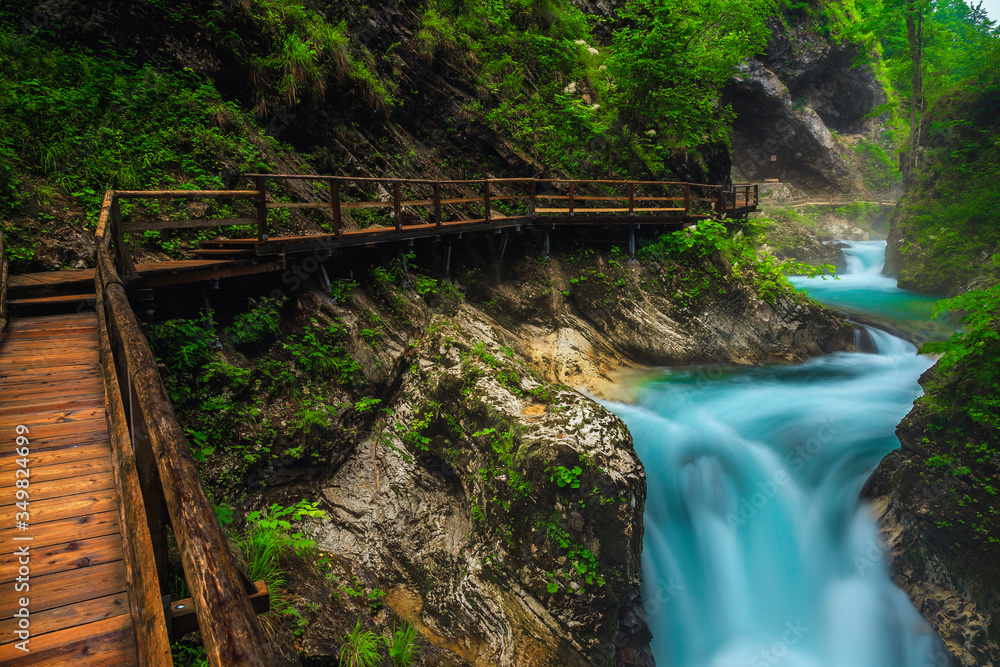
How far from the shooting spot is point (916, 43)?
24.5 metres

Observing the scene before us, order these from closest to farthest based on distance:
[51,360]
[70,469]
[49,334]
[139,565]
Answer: [139,565]
[70,469]
[51,360]
[49,334]

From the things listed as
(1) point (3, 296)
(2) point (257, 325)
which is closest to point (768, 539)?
(2) point (257, 325)

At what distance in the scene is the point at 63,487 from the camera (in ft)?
9.76

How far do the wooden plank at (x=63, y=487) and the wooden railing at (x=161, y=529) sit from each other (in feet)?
0.43

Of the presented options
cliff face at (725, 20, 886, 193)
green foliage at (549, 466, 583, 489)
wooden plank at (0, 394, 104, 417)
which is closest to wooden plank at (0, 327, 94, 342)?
wooden plank at (0, 394, 104, 417)

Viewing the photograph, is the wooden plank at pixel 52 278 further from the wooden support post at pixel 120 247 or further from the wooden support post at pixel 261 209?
the wooden support post at pixel 261 209

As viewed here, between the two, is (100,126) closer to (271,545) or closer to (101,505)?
(271,545)

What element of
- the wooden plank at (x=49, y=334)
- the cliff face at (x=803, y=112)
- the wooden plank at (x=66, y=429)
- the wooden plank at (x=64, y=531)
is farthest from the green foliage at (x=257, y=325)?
the cliff face at (x=803, y=112)

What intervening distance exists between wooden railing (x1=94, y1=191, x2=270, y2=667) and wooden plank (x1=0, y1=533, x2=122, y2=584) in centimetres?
17

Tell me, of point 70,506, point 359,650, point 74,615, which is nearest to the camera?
point 74,615

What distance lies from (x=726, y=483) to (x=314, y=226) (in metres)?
8.94

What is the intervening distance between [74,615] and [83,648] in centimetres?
23

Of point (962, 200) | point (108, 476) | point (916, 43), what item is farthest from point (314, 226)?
point (916, 43)

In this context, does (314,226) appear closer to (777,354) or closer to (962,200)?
(777,354)
